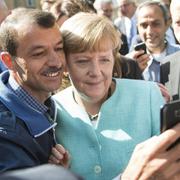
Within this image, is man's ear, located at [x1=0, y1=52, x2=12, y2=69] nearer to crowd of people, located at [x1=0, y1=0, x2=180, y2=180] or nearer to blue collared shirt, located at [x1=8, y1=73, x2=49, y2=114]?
crowd of people, located at [x1=0, y1=0, x2=180, y2=180]

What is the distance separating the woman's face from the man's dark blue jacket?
253 millimetres

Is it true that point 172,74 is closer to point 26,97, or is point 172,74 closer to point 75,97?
point 75,97

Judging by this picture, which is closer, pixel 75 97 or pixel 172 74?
pixel 75 97

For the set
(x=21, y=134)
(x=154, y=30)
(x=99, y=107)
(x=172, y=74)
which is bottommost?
(x=154, y=30)

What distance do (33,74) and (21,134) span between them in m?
0.36

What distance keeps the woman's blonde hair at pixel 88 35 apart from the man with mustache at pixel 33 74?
2.2 inches

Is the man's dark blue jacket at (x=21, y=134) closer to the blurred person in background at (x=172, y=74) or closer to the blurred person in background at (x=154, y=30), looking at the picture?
the blurred person in background at (x=172, y=74)

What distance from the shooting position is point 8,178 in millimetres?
580

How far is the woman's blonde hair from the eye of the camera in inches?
62.2

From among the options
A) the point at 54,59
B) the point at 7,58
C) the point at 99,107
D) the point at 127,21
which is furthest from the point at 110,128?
the point at 127,21

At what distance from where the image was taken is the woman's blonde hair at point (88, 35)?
5.18 feet

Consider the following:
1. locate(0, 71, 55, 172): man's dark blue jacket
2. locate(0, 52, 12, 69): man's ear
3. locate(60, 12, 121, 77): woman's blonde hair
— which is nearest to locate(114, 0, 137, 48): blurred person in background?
locate(60, 12, 121, 77): woman's blonde hair

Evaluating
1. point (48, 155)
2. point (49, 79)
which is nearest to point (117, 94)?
point (49, 79)

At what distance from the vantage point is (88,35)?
5.21 feet
